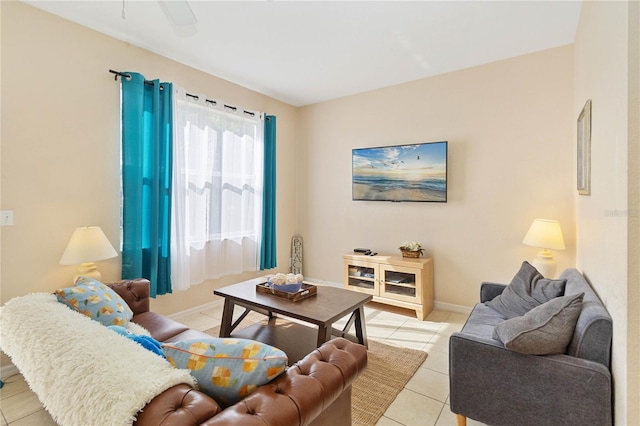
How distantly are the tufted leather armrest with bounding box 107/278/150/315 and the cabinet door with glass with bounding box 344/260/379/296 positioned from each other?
2.32 metres

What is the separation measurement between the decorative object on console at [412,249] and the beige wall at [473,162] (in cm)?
21

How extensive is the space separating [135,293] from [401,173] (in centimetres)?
310

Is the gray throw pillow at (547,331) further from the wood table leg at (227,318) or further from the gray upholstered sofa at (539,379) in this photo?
the wood table leg at (227,318)

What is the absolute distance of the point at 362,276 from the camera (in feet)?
12.9

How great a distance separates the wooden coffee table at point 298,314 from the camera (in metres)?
2.23

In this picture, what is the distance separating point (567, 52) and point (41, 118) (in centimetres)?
468

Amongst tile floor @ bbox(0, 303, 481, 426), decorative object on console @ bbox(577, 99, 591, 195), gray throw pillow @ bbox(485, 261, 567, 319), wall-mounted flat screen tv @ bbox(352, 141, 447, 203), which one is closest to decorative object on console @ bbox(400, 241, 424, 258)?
wall-mounted flat screen tv @ bbox(352, 141, 447, 203)

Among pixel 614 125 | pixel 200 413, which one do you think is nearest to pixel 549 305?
pixel 614 125

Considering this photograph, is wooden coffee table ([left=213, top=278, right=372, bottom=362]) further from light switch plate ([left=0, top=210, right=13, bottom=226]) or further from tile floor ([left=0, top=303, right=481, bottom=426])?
light switch plate ([left=0, top=210, right=13, bottom=226])

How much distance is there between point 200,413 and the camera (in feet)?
2.93

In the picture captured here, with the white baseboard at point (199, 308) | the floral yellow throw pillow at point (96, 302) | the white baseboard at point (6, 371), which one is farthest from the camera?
the white baseboard at point (199, 308)

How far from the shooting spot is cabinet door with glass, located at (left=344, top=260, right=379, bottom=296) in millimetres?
3814

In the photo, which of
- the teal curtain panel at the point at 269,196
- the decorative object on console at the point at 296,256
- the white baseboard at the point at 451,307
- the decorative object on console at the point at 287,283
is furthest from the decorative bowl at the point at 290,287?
A: the decorative object on console at the point at 296,256

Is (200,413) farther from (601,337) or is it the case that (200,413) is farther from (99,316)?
(601,337)
